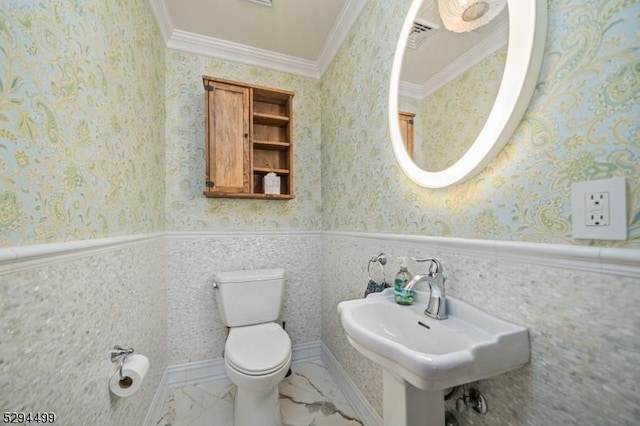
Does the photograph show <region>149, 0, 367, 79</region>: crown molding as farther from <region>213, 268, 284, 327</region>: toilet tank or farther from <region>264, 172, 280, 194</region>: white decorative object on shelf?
<region>213, 268, 284, 327</region>: toilet tank

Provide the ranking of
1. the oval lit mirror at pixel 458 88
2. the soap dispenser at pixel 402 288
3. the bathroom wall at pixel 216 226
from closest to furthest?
the oval lit mirror at pixel 458 88, the soap dispenser at pixel 402 288, the bathroom wall at pixel 216 226

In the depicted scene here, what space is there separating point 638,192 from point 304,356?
202 cm

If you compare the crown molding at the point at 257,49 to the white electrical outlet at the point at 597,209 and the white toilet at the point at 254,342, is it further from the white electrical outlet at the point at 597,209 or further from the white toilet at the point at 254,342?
the white toilet at the point at 254,342

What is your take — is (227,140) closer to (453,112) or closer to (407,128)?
(407,128)

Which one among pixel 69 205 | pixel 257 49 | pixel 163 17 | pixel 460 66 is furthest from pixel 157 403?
pixel 257 49

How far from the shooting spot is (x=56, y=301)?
60 centimetres

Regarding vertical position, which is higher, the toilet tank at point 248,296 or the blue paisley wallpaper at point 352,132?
the blue paisley wallpaper at point 352,132

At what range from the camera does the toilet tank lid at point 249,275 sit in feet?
5.27

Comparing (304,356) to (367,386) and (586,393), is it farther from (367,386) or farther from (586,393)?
(586,393)

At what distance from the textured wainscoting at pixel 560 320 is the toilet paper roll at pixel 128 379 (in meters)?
1.11

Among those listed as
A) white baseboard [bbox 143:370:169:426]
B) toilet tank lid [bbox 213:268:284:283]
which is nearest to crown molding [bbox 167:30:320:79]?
toilet tank lid [bbox 213:268:284:283]

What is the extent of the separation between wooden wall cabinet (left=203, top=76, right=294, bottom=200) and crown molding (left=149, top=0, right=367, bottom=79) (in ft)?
1.11

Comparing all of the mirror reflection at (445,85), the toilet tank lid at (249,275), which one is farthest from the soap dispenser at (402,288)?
the toilet tank lid at (249,275)

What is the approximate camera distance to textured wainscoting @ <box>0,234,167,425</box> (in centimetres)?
49
